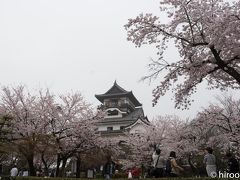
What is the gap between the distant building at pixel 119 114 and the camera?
41938 mm

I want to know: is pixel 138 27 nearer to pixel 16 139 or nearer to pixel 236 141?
pixel 16 139

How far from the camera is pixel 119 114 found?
4903 cm

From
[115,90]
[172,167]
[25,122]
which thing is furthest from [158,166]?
[115,90]

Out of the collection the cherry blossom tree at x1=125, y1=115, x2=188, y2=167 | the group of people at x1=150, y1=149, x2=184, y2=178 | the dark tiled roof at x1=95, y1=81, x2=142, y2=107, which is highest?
the dark tiled roof at x1=95, y1=81, x2=142, y2=107

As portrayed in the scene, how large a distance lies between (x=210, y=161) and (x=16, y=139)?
13.0 m

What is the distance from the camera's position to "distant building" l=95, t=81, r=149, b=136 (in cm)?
4194

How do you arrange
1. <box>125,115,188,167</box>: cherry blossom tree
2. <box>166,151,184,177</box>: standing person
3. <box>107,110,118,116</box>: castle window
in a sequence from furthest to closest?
1. <box>107,110,118,116</box>: castle window
2. <box>125,115,188,167</box>: cherry blossom tree
3. <box>166,151,184,177</box>: standing person

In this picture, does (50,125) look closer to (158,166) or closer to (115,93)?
(158,166)

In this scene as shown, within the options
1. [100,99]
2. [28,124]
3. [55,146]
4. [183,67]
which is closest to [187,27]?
[183,67]

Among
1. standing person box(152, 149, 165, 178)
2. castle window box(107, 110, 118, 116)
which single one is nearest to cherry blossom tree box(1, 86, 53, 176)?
standing person box(152, 149, 165, 178)

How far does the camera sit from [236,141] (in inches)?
876

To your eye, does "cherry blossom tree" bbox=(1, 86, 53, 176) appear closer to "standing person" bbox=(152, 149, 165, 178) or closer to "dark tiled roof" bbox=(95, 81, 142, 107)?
"standing person" bbox=(152, 149, 165, 178)

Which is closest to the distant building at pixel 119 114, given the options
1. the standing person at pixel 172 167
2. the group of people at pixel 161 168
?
the group of people at pixel 161 168

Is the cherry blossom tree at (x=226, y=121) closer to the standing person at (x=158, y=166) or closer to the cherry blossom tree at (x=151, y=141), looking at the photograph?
the cherry blossom tree at (x=151, y=141)
